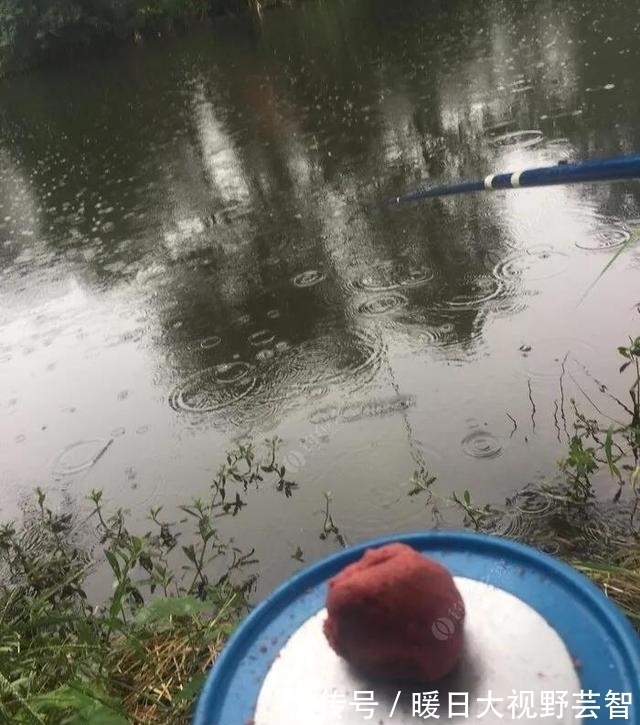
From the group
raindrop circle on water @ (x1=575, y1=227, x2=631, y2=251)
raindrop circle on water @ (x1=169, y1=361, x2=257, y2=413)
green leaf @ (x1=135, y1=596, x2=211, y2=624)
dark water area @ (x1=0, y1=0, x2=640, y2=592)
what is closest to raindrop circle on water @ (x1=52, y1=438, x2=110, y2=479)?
dark water area @ (x1=0, y1=0, x2=640, y2=592)

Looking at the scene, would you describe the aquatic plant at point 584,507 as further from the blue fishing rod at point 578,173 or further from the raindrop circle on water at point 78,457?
the raindrop circle on water at point 78,457

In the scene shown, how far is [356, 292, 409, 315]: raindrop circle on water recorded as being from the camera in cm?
341

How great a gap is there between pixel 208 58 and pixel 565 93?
9.02 metres

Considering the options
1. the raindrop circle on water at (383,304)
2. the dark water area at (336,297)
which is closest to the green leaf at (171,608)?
the dark water area at (336,297)

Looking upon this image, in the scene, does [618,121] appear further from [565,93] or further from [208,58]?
[208,58]

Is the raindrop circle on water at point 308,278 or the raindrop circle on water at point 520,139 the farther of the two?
the raindrop circle on water at point 520,139

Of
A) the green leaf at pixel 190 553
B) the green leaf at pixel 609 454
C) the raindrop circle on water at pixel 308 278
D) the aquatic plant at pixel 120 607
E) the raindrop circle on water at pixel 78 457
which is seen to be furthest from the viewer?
the raindrop circle on water at pixel 308 278

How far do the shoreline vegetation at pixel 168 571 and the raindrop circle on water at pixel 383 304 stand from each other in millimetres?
962

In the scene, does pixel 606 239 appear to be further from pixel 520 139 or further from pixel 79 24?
pixel 79 24

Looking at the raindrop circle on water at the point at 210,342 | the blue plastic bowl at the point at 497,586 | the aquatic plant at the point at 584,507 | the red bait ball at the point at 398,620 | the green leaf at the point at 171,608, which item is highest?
the red bait ball at the point at 398,620

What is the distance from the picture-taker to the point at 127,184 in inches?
257

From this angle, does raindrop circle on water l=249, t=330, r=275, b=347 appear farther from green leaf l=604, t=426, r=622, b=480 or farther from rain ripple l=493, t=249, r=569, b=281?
green leaf l=604, t=426, r=622, b=480

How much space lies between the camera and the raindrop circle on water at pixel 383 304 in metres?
3.41

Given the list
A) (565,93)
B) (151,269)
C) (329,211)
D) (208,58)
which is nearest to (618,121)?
(565,93)
